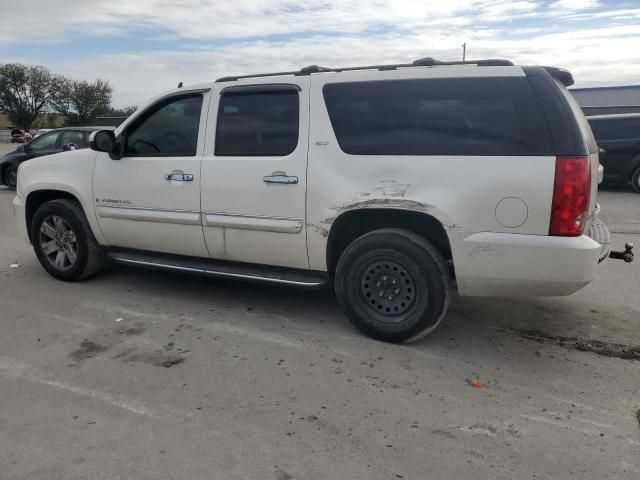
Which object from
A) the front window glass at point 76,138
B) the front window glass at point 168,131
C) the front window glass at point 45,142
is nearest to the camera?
the front window glass at point 168,131

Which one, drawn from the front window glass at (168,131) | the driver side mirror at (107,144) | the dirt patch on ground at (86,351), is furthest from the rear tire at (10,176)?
the dirt patch on ground at (86,351)

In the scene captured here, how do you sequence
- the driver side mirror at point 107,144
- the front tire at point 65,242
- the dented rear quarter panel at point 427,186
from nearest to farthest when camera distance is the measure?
the dented rear quarter panel at point 427,186 → the driver side mirror at point 107,144 → the front tire at point 65,242

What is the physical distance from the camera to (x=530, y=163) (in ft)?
11.6

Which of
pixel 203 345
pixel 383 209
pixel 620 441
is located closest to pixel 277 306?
pixel 203 345

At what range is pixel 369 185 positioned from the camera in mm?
3980

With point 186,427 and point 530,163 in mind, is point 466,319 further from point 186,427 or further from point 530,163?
point 186,427

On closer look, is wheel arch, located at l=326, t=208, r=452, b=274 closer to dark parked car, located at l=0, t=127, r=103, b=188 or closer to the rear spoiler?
the rear spoiler

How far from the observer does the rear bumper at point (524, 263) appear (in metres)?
3.55

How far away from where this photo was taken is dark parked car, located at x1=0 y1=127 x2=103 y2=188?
12.4 m

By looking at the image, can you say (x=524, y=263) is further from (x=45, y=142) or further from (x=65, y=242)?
(x=45, y=142)

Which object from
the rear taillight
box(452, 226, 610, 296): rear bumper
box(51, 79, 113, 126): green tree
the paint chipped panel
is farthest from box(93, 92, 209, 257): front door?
box(51, 79, 113, 126): green tree

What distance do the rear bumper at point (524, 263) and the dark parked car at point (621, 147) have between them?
9521 millimetres

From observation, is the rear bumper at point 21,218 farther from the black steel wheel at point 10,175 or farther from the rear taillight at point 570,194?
the black steel wheel at point 10,175

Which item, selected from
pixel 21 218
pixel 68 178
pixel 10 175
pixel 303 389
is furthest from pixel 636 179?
pixel 10 175
